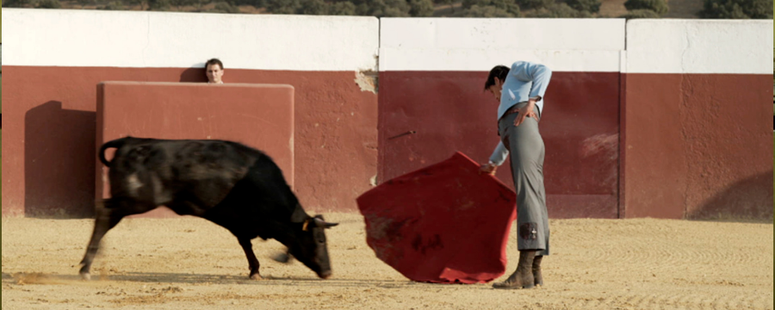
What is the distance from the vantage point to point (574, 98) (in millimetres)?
10508

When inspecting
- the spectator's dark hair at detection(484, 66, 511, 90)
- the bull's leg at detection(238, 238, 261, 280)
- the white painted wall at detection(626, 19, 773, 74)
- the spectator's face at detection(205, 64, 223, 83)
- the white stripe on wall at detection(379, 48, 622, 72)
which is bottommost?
the bull's leg at detection(238, 238, 261, 280)

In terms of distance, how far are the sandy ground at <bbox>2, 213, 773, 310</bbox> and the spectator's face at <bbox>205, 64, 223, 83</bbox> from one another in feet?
5.20

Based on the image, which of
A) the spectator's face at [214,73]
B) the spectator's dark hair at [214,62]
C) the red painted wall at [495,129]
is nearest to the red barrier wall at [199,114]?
the spectator's face at [214,73]

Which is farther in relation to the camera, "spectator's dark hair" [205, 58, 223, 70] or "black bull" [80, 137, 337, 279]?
"spectator's dark hair" [205, 58, 223, 70]

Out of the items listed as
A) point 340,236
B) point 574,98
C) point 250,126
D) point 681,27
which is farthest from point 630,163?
point 250,126

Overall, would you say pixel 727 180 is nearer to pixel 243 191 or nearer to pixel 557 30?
pixel 557 30

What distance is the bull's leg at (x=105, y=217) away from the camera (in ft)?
18.9

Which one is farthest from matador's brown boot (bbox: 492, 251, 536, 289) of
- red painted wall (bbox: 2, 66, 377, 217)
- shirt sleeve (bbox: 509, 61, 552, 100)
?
red painted wall (bbox: 2, 66, 377, 217)

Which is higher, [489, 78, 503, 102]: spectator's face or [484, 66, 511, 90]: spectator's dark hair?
[484, 66, 511, 90]: spectator's dark hair

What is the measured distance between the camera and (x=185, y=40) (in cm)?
1017

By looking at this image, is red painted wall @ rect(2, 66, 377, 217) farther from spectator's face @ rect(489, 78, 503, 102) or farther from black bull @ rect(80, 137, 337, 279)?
spectator's face @ rect(489, 78, 503, 102)

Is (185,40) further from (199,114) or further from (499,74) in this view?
(499,74)

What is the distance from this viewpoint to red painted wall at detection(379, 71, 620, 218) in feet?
34.3

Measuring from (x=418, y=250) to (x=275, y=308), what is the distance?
1454 mm
